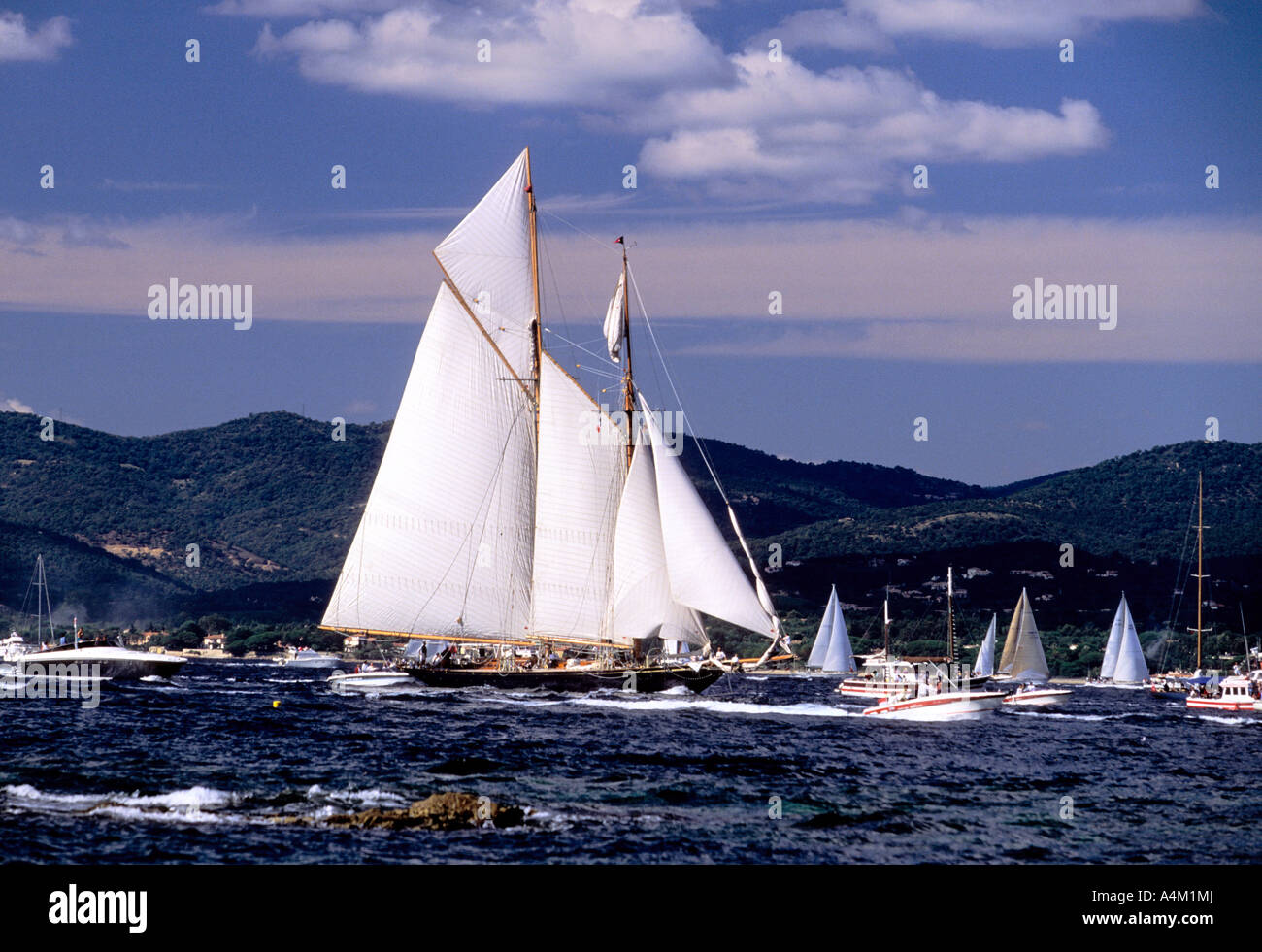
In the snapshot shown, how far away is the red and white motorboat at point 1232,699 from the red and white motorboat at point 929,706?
99.8 feet

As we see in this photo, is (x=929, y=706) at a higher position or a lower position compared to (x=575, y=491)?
lower

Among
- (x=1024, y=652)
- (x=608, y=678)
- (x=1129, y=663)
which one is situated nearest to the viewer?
(x=608, y=678)

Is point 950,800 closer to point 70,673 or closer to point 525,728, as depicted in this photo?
point 525,728

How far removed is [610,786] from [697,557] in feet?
145

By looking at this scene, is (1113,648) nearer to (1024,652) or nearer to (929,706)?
(1024,652)

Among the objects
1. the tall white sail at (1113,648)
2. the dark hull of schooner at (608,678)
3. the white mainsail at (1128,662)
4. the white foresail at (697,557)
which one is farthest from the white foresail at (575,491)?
the tall white sail at (1113,648)

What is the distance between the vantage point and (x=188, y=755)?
45656 mm

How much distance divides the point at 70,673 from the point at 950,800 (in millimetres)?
91851

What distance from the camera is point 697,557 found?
8544cm

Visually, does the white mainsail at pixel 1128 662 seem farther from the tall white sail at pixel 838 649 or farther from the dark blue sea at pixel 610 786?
the dark blue sea at pixel 610 786

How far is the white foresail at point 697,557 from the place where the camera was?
8519 cm

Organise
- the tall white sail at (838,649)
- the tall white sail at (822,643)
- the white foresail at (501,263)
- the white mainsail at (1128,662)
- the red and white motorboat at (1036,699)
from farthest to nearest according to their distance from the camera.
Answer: the tall white sail at (822,643) < the tall white sail at (838,649) < the white mainsail at (1128,662) < the red and white motorboat at (1036,699) < the white foresail at (501,263)

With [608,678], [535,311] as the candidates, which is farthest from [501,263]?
[608,678]
